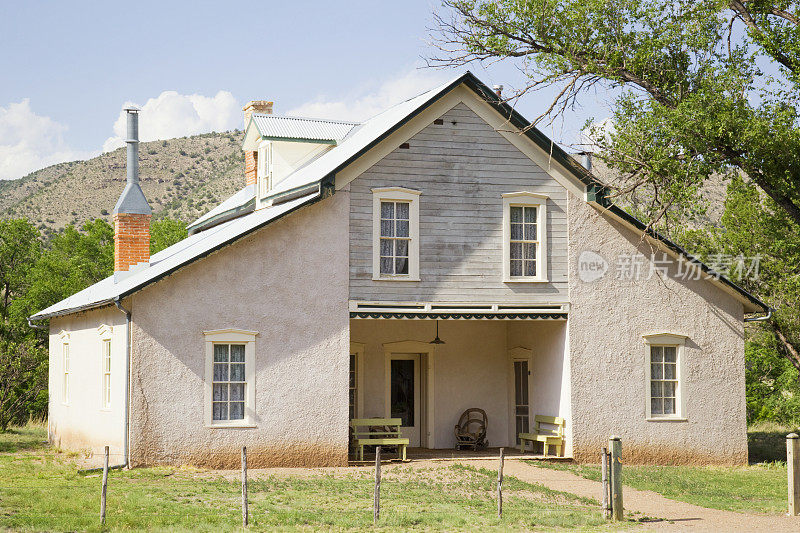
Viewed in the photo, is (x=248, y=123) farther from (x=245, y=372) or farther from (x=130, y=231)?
(x=245, y=372)

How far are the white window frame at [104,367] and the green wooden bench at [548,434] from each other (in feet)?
30.4

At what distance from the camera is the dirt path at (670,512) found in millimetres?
13148

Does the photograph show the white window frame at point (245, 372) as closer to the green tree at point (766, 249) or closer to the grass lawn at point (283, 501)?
the grass lawn at point (283, 501)

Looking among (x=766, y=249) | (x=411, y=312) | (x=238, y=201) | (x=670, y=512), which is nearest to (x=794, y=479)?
(x=670, y=512)

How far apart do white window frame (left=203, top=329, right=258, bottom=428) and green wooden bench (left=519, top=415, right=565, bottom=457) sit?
6.44 metres

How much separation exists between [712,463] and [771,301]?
21.2 feet

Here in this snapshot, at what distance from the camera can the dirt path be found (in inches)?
518

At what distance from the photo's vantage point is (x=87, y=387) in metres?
21.7

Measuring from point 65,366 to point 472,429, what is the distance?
10.7 meters

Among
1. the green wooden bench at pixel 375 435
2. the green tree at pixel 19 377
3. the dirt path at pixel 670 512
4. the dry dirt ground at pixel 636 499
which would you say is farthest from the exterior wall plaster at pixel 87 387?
the dirt path at pixel 670 512

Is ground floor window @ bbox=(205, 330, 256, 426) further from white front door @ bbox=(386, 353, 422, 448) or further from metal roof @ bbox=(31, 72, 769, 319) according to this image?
white front door @ bbox=(386, 353, 422, 448)

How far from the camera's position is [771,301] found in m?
25.6

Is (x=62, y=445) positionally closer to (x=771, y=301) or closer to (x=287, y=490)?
(x=287, y=490)

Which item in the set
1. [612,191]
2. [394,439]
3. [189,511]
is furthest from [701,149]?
[189,511]
